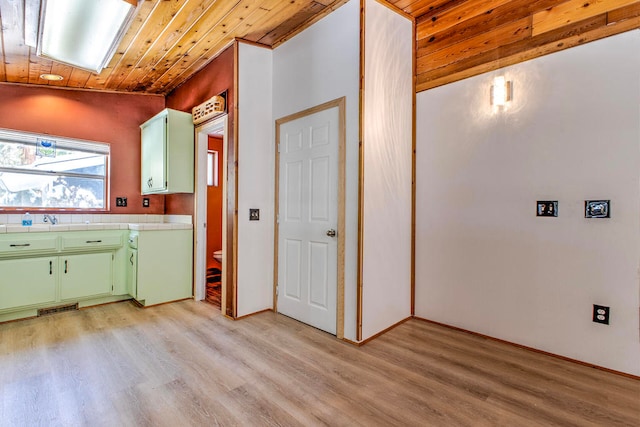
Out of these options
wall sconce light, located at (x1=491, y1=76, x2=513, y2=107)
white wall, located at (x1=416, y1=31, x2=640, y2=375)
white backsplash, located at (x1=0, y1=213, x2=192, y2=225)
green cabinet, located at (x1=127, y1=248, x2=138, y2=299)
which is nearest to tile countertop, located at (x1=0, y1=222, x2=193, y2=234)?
white backsplash, located at (x1=0, y1=213, x2=192, y2=225)

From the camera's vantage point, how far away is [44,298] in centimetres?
306

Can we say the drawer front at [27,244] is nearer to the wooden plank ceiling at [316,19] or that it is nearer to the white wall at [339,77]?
the wooden plank ceiling at [316,19]

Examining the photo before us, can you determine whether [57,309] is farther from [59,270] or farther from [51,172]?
[51,172]

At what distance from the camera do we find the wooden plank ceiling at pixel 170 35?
243 centimetres

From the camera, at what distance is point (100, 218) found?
152 inches

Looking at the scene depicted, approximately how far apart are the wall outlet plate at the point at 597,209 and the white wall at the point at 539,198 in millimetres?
29

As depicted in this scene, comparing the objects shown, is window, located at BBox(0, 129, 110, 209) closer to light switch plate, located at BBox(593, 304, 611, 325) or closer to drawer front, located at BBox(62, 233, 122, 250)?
drawer front, located at BBox(62, 233, 122, 250)

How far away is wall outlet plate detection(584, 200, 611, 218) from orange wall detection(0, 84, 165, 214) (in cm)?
451

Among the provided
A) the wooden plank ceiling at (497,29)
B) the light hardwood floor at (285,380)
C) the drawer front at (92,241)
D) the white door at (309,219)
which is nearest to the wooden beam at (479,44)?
the wooden plank ceiling at (497,29)

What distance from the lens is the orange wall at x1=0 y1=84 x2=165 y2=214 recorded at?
3426mm

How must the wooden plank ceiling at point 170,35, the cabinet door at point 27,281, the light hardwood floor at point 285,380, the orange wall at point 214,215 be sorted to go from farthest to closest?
1. the orange wall at point 214,215
2. the cabinet door at point 27,281
3. the wooden plank ceiling at point 170,35
4. the light hardwood floor at point 285,380

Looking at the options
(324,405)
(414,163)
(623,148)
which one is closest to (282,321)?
(324,405)

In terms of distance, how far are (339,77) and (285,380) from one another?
2.31m

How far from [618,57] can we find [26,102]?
208 inches
